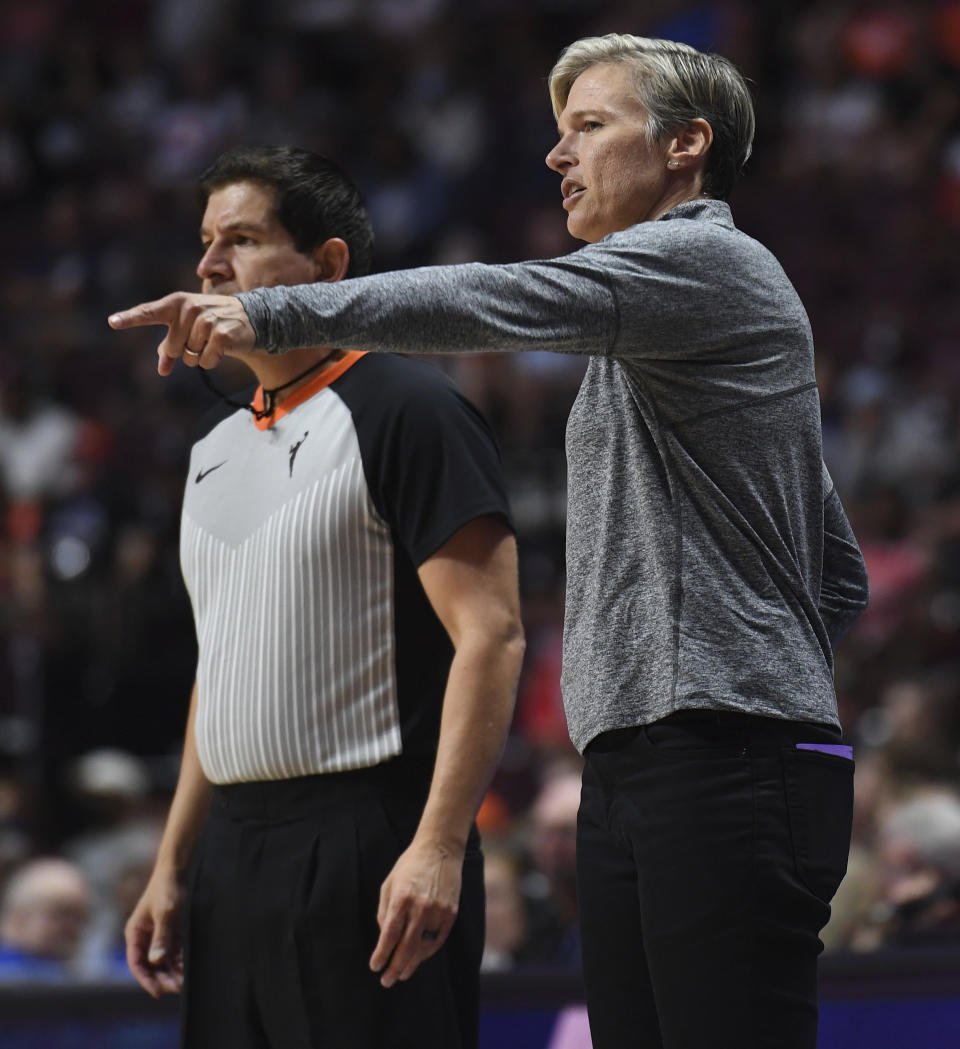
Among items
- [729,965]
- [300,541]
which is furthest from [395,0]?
[729,965]

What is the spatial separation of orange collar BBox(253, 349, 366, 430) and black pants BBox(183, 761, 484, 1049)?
1.82 ft

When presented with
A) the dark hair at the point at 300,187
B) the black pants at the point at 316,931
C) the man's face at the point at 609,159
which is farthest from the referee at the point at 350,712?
the man's face at the point at 609,159

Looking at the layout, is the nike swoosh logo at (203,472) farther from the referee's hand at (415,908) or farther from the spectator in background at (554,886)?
the spectator in background at (554,886)

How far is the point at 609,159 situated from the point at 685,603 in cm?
55

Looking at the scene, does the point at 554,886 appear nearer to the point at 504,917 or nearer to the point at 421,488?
the point at 504,917

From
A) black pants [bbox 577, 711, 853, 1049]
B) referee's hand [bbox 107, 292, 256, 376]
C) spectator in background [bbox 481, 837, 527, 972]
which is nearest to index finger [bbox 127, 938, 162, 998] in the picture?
black pants [bbox 577, 711, 853, 1049]

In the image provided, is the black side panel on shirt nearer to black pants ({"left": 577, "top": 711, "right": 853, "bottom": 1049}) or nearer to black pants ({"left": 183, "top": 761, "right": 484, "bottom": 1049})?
black pants ({"left": 183, "top": 761, "right": 484, "bottom": 1049})

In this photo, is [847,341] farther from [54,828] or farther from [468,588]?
[468,588]

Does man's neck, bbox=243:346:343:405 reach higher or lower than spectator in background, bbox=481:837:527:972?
higher

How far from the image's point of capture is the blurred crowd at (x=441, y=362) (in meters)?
4.71

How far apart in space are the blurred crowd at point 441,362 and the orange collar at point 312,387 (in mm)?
1693

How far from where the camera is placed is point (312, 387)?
241 cm

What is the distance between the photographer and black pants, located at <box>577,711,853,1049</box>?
1.72 meters

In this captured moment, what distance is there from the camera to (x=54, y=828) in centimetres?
621
